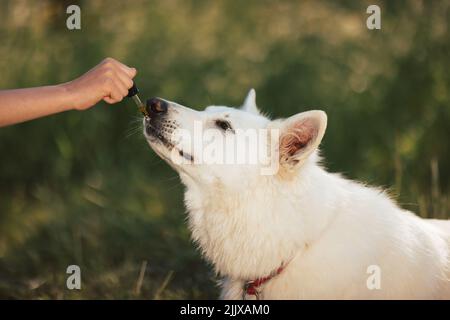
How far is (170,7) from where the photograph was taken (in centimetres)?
907

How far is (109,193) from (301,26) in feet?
13.7

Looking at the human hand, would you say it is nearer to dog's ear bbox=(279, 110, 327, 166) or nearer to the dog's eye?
the dog's eye

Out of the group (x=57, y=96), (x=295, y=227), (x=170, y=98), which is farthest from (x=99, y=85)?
→ (x=170, y=98)

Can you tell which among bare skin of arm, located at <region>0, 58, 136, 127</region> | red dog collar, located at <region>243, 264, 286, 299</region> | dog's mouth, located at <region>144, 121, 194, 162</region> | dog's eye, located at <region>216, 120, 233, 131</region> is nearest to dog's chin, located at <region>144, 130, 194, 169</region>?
dog's mouth, located at <region>144, 121, 194, 162</region>

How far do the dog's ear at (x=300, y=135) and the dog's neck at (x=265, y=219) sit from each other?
120mm

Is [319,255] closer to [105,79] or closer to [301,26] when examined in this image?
[105,79]

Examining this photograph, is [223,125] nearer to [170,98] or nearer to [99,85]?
[99,85]

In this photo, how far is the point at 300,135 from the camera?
3.51 m

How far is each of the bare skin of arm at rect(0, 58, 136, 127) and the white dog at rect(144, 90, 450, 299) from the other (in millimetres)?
432

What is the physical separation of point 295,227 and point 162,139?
2.80 feet

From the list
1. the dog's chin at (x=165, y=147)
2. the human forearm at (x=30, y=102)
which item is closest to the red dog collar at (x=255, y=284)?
the dog's chin at (x=165, y=147)

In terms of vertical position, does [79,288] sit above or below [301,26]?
below
